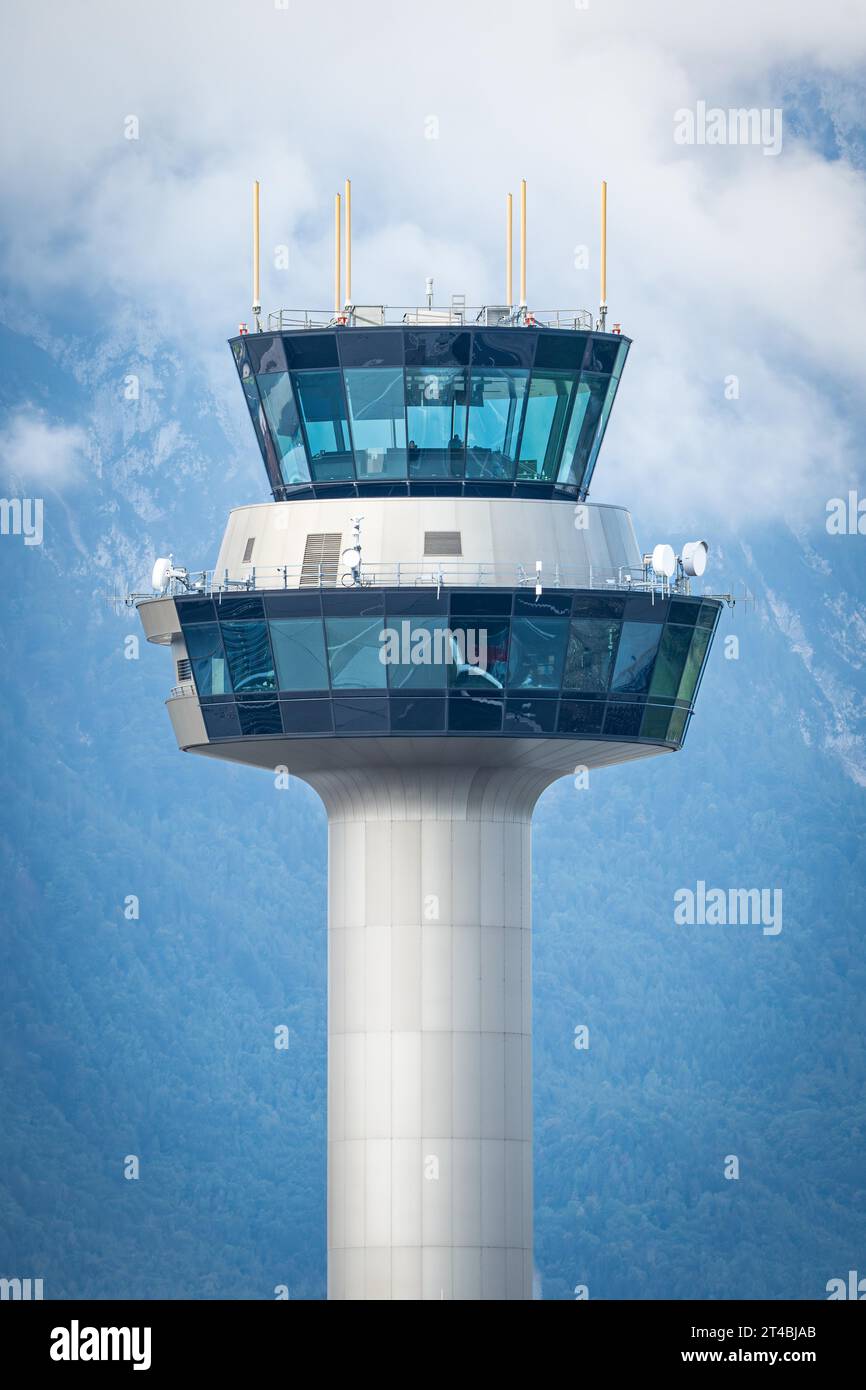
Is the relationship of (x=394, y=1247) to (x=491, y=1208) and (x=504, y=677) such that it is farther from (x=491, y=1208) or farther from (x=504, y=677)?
(x=504, y=677)

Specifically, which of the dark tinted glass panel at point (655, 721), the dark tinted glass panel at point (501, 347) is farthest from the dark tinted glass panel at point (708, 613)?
the dark tinted glass panel at point (501, 347)

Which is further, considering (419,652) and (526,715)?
(526,715)

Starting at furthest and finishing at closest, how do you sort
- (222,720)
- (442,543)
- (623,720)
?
(222,720), (623,720), (442,543)

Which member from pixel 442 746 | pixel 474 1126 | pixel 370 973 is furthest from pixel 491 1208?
pixel 442 746

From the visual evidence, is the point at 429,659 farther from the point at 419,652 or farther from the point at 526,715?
the point at 526,715

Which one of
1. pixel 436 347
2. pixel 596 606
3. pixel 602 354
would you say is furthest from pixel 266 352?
pixel 596 606

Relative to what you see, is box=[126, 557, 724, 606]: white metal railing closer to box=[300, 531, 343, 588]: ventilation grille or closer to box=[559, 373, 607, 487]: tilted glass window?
box=[300, 531, 343, 588]: ventilation grille

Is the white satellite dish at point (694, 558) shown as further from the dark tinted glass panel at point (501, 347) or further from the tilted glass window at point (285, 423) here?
the tilted glass window at point (285, 423)
